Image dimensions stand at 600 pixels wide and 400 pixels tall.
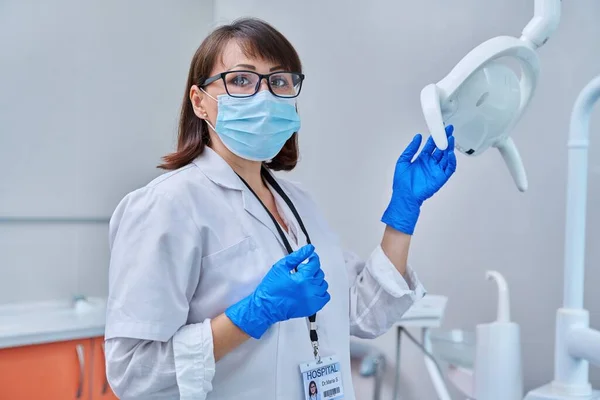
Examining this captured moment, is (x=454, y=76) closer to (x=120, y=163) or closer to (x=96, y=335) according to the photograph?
(x=96, y=335)

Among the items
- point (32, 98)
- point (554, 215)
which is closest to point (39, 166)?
point (32, 98)

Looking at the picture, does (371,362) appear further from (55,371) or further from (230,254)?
(230,254)

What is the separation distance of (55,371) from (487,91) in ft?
5.94

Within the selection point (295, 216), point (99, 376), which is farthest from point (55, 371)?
point (295, 216)

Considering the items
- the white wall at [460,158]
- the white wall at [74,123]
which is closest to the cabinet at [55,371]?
the white wall at [74,123]

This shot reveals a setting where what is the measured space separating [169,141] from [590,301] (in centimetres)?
203

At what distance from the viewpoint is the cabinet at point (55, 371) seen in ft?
6.93

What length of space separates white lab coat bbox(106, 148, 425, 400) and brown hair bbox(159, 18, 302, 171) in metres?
0.05

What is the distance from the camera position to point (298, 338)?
3.81ft

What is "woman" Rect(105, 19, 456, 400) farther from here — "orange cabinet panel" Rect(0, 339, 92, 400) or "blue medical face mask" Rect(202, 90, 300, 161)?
"orange cabinet panel" Rect(0, 339, 92, 400)

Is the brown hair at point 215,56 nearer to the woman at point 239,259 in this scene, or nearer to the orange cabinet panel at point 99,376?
the woman at point 239,259

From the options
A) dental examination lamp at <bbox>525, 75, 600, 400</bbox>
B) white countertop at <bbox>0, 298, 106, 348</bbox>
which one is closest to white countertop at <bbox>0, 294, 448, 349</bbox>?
white countertop at <bbox>0, 298, 106, 348</bbox>

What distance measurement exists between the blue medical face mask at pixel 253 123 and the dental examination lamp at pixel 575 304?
62 centimetres

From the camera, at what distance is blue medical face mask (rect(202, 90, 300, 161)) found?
123cm
